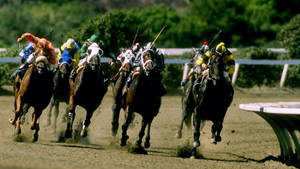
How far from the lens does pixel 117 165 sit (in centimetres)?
1068

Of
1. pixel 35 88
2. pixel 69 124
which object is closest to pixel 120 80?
A: pixel 69 124

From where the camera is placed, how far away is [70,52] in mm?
14844

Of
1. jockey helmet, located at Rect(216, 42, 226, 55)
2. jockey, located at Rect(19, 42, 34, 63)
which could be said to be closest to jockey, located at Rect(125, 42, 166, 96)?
jockey helmet, located at Rect(216, 42, 226, 55)

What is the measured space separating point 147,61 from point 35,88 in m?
2.42

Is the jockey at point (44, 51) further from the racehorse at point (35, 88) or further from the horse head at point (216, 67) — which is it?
the horse head at point (216, 67)

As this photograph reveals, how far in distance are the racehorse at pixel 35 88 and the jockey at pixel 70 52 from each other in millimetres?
1044

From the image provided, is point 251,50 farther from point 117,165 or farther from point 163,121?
point 117,165

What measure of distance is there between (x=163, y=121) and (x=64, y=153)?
6074mm

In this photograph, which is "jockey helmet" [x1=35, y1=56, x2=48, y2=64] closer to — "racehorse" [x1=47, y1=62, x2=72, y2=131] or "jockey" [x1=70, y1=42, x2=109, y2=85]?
"jockey" [x1=70, y1=42, x2=109, y2=85]

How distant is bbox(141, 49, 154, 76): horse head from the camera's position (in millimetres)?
12547

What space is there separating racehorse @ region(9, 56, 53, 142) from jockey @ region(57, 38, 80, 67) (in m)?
1.04

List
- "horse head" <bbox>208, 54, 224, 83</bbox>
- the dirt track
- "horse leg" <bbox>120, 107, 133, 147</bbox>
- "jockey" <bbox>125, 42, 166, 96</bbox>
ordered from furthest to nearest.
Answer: "horse leg" <bbox>120, 107, 133, 147</bbox>, "jockey" <bbox>125, 42, 166, 96</bbox>, "horse head" <bbox>208, 54, 224, 83</bbox>, the dirt track

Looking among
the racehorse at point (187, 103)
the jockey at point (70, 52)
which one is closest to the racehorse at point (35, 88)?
the jockey at point (70, 52)

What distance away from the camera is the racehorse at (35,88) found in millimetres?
13555
